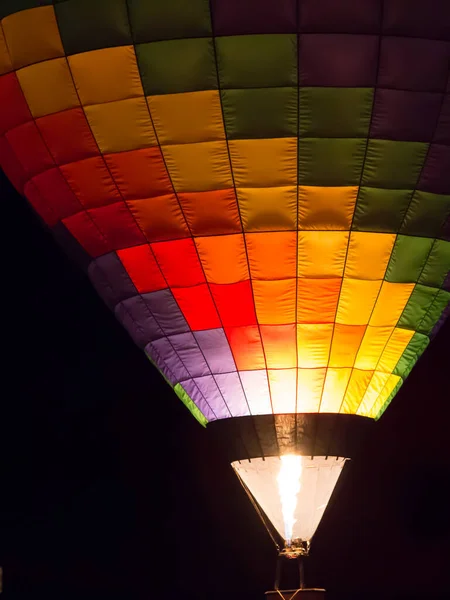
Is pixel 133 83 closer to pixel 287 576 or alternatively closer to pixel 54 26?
pixel 54 26

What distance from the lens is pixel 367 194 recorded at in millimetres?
4219

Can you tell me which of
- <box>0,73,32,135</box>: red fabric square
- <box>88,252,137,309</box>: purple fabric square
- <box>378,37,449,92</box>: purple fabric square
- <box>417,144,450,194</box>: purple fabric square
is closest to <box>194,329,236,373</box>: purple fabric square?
<box>88,252,137,309</box>: purple fabric square

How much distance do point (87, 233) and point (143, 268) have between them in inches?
10.6

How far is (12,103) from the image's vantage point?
434cm

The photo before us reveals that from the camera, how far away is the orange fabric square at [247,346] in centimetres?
448

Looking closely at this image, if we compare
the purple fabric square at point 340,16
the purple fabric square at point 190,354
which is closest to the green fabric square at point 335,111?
the purple fabric square at point 340,16

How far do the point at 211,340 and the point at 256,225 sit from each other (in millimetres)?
546

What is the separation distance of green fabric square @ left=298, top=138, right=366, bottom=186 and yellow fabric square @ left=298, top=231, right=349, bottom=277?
0.70 feet

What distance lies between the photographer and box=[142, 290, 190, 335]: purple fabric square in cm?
454

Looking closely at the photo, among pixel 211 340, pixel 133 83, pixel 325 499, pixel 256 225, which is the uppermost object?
pixel 133 83

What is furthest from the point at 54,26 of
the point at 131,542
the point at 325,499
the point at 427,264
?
the point at 131,542

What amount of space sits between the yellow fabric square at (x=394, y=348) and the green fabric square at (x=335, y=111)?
904mm

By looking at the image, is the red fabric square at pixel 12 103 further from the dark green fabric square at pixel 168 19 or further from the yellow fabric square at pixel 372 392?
the yellow fabric square at pixel 372 392

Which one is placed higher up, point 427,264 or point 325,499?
point 427,264
